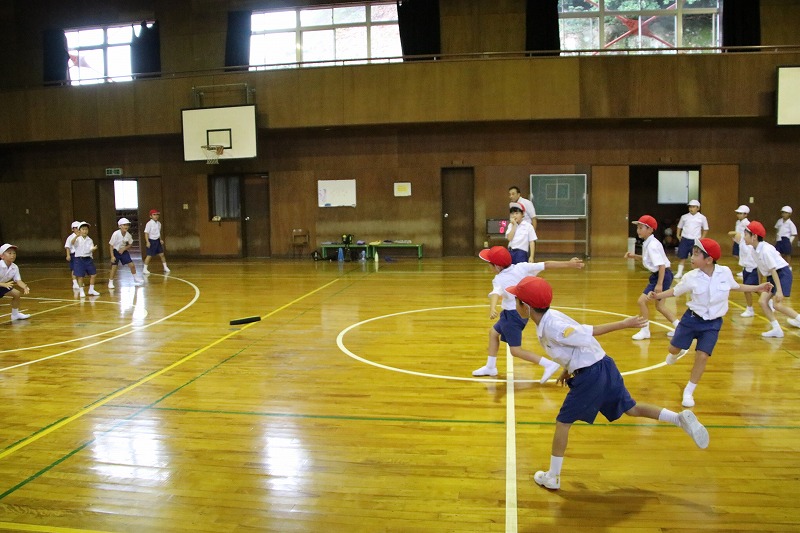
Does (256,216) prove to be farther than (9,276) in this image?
Yes

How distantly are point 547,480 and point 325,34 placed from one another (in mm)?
18590

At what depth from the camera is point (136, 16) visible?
20.8 meters

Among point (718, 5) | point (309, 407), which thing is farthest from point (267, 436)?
point (718, 5)

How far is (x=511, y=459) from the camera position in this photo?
14.8ft

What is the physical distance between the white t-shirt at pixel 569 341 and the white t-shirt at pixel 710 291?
2102mm

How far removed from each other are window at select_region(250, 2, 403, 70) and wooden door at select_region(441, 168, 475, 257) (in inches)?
171

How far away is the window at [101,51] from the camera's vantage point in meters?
21.1

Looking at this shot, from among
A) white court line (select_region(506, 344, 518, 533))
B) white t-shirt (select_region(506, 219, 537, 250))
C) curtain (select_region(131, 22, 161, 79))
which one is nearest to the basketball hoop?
curtain (select_region(131, 22, 161, 79))

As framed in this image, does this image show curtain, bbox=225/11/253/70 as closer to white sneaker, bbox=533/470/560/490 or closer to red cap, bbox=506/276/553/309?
red cap, bbox=506/276/553/309

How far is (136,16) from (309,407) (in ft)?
64.7

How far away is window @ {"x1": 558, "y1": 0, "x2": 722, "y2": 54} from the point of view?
1870 centimetres

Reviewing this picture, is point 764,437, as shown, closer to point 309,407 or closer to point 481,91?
point 309,407

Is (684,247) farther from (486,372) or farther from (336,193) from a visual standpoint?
(336,193)

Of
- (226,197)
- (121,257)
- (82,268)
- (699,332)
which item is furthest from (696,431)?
(226,197)
